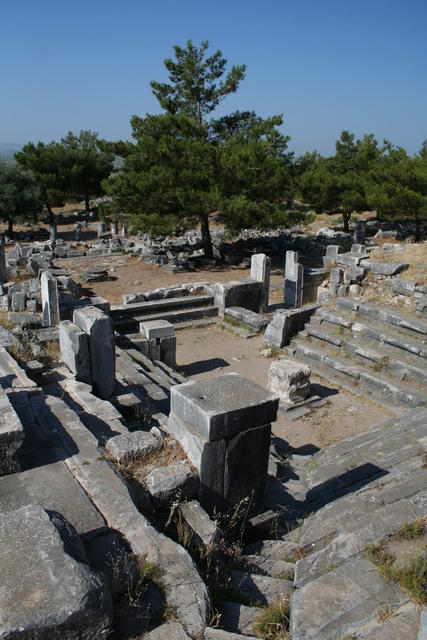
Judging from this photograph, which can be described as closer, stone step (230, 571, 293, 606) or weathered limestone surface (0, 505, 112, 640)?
weathered limestone surface (0, 505, 112, 640)

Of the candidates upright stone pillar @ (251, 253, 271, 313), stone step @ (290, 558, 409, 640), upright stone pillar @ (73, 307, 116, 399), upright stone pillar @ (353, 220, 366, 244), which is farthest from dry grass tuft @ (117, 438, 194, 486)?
upright stone pillar @ (353, 220, 366, 244)

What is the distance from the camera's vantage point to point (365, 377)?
32.9 ft

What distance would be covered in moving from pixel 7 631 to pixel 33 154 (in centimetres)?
3231

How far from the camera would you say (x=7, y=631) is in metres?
2.36

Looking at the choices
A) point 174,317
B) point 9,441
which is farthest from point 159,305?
point 9,441

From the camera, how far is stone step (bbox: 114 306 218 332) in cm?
1303

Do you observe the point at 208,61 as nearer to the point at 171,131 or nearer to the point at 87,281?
the point at 171,131

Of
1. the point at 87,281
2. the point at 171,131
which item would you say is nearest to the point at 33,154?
the point at 171,131

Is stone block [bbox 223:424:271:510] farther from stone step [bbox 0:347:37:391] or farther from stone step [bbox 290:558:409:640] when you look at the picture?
stone step [bbox 0:347:37:391]

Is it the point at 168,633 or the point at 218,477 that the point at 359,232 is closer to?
the point at 218,477

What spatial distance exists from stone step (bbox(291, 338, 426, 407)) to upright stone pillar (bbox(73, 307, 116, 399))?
490cm

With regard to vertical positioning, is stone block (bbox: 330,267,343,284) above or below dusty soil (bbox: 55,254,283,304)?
above

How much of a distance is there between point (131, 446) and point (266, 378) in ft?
19.5

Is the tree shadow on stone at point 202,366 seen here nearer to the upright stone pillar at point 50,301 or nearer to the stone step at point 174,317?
the stone step at point 174,317
